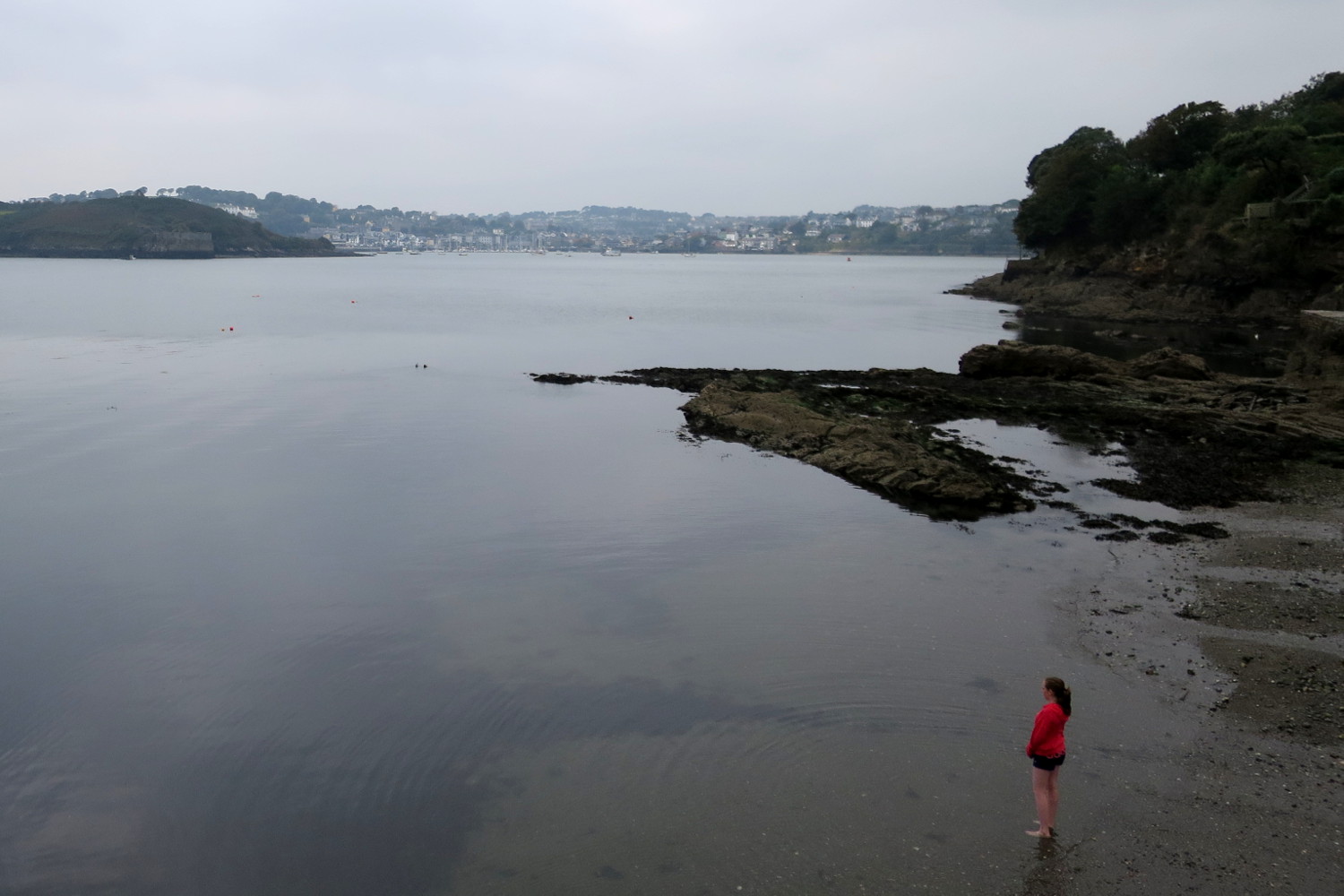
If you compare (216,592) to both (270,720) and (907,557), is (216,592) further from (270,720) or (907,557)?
(907,557)

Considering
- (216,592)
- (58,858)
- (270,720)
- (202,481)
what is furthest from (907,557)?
(202,481)

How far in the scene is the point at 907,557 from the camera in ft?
50.8

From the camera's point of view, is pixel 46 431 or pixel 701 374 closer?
pixel 46 431

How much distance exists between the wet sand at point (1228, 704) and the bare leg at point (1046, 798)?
14 cm

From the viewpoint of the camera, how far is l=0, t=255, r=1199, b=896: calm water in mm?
8312

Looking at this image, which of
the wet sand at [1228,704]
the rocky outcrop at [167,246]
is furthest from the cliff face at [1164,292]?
the rocky outcrop at [167,246]

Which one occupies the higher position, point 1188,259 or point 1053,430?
point 1188,259

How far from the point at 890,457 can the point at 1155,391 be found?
468 inches

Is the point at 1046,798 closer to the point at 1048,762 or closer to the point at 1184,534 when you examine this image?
the point at 1048,762

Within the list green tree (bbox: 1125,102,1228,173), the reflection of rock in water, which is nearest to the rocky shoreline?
the reflection of rock in water

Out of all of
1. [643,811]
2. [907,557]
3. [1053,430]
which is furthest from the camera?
[1053,430]

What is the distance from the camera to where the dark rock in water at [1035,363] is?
31.0m

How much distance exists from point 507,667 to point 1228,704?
8.02m

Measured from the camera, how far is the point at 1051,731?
25.7 feet
